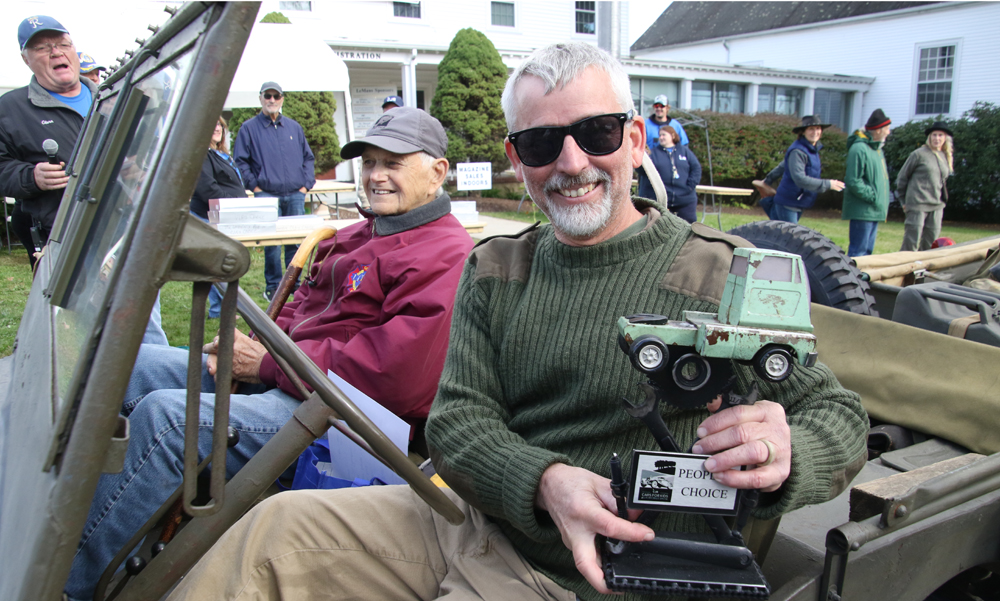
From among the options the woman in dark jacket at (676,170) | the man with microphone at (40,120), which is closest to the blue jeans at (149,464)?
the man with microphone at (40,120)

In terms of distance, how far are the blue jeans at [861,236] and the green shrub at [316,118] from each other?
11570 mm

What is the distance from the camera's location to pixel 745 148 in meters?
18.8

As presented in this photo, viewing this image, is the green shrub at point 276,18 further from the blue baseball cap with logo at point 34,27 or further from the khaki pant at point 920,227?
the khaki pant at point 920,227

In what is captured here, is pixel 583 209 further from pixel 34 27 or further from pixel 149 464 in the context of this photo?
pixel 34 27

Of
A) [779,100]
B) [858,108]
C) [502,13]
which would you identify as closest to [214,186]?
[502,13]

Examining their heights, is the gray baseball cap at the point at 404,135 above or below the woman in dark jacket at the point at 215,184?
above

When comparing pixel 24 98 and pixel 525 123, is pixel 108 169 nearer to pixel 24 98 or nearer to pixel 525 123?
pixel 525 123

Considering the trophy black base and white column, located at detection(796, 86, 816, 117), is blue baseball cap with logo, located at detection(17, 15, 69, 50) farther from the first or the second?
white column, located at detection(796, 86, 816, 117)

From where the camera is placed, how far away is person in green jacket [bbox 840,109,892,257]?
322 inches

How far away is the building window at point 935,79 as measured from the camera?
69.7 feet

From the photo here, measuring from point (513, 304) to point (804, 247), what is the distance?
1929 mm

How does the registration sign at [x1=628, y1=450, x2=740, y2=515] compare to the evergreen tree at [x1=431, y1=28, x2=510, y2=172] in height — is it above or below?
below

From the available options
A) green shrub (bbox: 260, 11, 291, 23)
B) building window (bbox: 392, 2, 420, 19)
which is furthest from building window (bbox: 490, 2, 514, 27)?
green shrub (bbox: 260, 11, 291, 23)

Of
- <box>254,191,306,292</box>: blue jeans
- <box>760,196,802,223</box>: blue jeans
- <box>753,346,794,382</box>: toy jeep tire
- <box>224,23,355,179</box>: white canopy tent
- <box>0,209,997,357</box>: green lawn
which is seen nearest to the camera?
<box>753,346,794,382</box>: toy jeep tire
